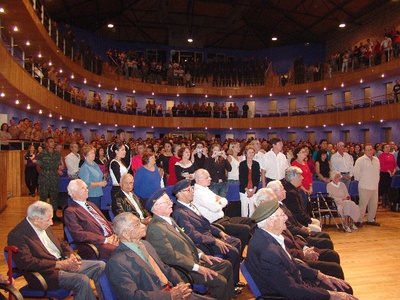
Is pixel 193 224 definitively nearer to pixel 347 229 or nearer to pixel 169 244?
pixel 169 244

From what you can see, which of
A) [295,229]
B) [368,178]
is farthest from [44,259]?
[368,178]

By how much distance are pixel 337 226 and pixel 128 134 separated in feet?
76.9

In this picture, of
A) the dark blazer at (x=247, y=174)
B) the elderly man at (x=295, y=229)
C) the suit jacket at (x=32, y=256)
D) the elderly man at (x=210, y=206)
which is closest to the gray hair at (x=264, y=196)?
the elderly man at (x=295, y=229)

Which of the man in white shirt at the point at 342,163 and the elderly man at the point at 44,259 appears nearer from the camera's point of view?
the elderly man at the point at 44,259

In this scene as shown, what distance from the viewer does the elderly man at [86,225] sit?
4426 mm

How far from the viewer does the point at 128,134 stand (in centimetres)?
3005

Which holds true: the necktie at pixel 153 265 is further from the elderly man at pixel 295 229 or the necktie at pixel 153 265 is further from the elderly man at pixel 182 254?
the elderly man at pixel 295 229

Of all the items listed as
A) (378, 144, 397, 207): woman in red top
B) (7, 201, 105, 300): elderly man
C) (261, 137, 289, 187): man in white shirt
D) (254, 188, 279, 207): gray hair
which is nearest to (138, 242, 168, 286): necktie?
(7, 201, 105, 300): elderly man

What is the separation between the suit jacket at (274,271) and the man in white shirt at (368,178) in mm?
5524

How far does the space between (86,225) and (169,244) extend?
1179 millimetres

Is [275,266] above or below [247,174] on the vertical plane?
below

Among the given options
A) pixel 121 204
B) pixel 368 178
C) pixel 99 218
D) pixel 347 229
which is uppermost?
pixel 368 178

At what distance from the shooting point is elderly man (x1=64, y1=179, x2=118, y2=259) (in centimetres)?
443

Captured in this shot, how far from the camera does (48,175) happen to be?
26.7ft
